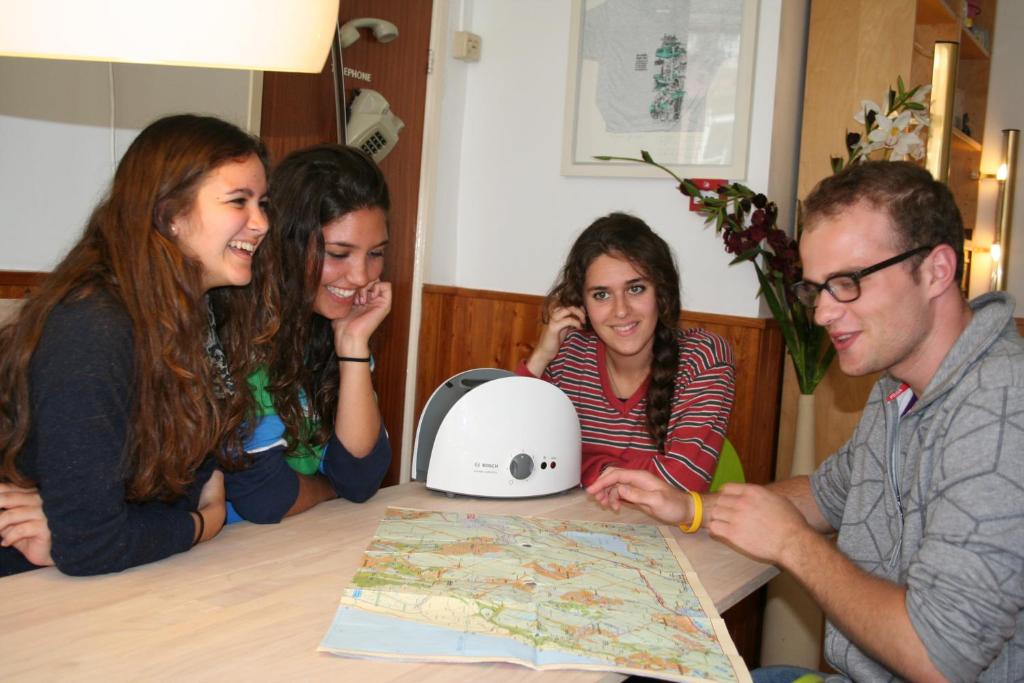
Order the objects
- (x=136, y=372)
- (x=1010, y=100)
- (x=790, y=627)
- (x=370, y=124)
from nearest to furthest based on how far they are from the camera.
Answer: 1. (x=136, y=372)
2. (x=790, y=627)
3. (x=370, y=124)
4. (x=1010, y=100)

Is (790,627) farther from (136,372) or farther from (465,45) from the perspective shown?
(465,45)

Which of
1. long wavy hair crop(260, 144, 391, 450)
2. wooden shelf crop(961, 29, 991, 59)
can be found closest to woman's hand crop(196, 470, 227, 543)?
long wavy hair crop(260, 144, 391, 450)

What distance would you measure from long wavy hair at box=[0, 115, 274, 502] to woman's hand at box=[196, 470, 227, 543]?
45 mm

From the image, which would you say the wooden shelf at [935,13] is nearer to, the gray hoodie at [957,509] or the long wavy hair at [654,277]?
the long wavy hair at [654,277]

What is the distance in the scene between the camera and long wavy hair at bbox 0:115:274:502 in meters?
1.20

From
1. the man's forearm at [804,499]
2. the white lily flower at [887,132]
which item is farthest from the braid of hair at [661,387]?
the white lily flower at [887,132]

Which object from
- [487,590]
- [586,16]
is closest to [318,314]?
[487,590]

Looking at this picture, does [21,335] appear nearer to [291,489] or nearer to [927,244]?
[291,489]

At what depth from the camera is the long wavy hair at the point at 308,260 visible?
5.25 ft

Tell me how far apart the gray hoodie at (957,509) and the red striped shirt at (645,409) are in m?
0.47

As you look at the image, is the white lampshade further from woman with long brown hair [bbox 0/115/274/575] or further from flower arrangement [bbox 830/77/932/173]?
flower arrangement [bbox 830/77/932/173]

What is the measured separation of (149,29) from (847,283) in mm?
913

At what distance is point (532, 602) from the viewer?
3.67 ft

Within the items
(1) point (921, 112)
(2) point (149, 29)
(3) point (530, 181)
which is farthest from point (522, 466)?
(3) point (530, 181)
